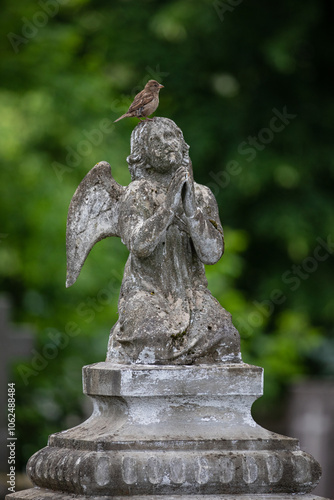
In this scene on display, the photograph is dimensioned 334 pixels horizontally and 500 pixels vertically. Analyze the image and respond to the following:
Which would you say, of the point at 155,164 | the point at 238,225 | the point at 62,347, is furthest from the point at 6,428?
the point at 155,164

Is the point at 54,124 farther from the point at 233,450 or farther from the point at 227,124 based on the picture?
the point at 233,450

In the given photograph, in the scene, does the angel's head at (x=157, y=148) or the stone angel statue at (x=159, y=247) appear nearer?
the stone angel statue at (x=159, y=247)

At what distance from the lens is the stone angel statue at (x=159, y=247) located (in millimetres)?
5789

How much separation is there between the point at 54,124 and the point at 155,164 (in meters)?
7.00

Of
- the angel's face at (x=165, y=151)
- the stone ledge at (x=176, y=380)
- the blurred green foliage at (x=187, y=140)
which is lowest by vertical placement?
the stone ledge at (x=176, y=380)

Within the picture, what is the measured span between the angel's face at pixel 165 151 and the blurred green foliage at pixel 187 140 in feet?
18.3

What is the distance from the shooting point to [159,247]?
5.98 m

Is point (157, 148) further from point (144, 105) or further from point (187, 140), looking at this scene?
point (187, 140)

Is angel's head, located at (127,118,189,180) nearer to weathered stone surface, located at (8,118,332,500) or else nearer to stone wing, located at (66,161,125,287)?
weathered stone surface, located at (8,118,332,500)

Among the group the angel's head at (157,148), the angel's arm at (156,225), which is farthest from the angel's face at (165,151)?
the angel's arm at (156,225)

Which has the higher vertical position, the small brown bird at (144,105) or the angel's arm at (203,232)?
the small brown bird at (144,105)

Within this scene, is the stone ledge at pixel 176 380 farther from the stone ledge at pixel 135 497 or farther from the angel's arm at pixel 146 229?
the angel's arm at pixel 146 229

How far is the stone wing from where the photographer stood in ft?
20.4

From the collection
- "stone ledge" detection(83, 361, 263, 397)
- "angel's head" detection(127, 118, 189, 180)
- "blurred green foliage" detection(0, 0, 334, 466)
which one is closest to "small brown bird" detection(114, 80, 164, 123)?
"angel's head" detection(127, 118, 189, 180)
